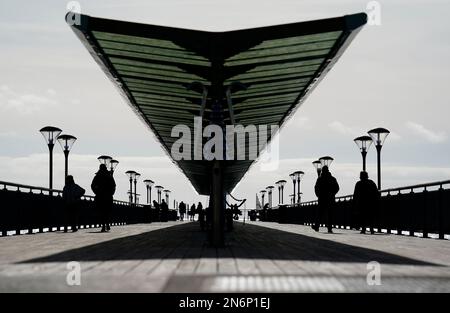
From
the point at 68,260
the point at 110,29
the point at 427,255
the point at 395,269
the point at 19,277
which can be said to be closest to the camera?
the point at 19,277

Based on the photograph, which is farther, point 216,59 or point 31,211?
point 31,211

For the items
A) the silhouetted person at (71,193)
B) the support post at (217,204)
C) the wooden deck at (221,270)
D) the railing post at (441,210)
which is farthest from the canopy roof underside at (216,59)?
the railing post at (441,210)

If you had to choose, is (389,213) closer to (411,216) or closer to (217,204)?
(411,216)

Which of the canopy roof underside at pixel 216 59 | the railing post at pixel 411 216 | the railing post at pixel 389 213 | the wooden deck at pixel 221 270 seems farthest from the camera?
the railing post at pixel 389 213

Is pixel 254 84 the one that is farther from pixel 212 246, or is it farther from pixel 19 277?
pixel 19 277

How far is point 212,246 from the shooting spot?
12727 mm

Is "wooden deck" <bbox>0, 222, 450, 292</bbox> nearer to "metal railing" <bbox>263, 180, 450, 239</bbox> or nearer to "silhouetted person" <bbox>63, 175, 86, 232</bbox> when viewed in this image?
"metal railing" <bbox>263, 180, 450, 239</bbox>

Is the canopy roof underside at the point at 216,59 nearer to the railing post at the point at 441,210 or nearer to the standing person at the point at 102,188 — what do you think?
the standing person at the point at 102,188

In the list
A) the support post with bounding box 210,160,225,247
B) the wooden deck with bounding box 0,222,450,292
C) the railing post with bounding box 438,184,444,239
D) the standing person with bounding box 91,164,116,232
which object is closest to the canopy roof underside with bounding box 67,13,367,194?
the support post with bounding box 210,160,225,247

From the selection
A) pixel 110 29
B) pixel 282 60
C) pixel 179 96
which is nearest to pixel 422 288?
pixel 110 29

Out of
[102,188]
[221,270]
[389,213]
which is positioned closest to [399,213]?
[389,213]

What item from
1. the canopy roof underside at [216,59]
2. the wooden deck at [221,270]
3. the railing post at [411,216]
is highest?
the canopy roof underside at [216,59]

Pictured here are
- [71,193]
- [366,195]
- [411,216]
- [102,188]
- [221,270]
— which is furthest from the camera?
[71,193]
